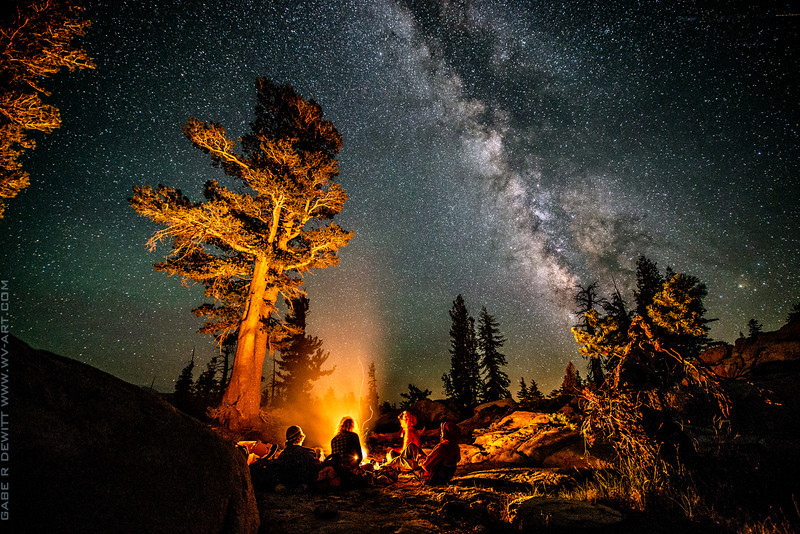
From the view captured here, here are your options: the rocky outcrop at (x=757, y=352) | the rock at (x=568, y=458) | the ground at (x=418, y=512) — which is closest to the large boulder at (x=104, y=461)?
the ground at (x=418, y=512)

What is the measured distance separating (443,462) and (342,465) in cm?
232

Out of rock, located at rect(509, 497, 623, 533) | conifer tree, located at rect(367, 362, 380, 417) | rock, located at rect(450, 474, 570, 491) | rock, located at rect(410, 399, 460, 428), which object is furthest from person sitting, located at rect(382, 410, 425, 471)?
conifer tree, located at rect(367, 362, 380, 417)

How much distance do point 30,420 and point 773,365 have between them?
3297cm

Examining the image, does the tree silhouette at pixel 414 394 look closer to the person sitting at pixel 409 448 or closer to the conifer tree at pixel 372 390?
the person sitting at pixel 409 448

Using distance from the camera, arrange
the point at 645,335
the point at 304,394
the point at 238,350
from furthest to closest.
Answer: the point at 304,394 → the point at 238,350 → the point at 645,335

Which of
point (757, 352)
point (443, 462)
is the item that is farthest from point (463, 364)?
point (443, 462)

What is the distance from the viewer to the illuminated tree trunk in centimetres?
1118

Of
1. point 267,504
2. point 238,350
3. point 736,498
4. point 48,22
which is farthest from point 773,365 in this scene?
point 48,22

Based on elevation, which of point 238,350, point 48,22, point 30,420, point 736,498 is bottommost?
point 736,498

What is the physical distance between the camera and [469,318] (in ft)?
127

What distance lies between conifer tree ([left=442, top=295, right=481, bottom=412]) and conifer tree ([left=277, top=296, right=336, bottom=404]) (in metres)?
14.6

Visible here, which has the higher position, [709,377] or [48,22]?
[48,22]

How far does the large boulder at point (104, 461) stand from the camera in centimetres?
173

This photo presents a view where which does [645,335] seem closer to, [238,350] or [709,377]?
[709,377]
